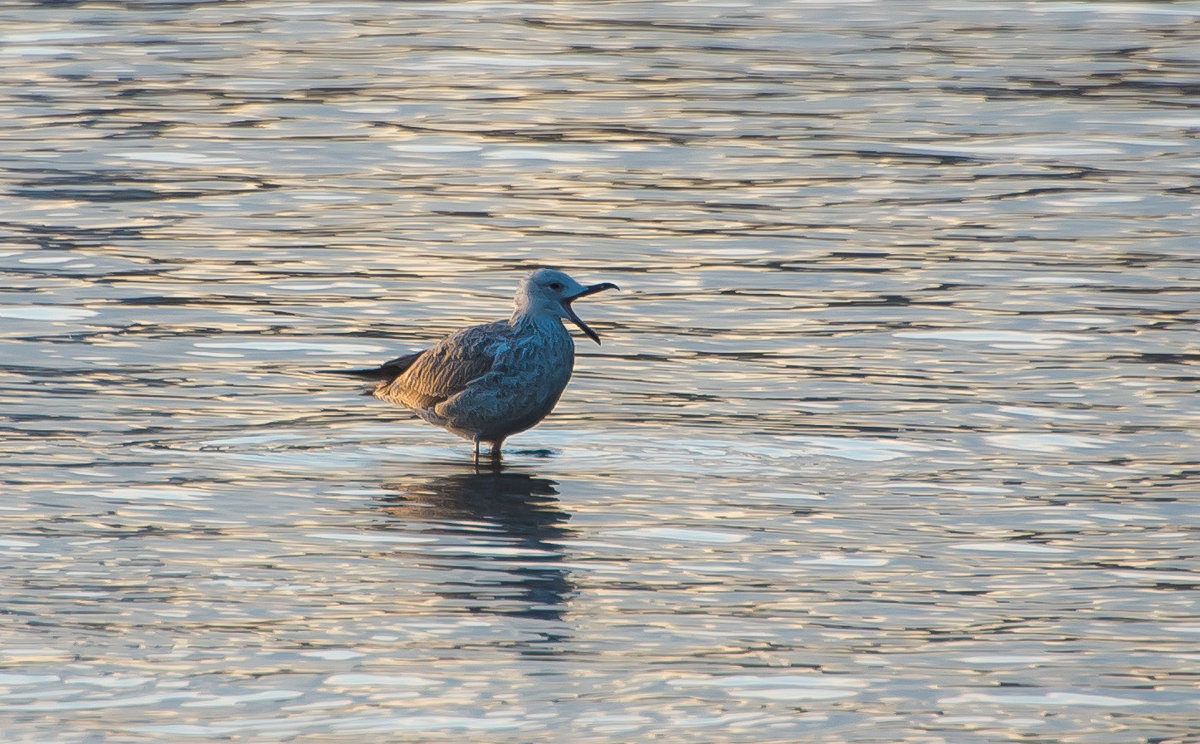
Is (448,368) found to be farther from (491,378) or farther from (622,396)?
(622,396)

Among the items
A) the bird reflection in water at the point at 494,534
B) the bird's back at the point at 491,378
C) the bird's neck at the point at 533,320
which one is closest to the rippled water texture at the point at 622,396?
the bird reflection in water at the point at 494,534

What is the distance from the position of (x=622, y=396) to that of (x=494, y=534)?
118 inches

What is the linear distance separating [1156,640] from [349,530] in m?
3.96

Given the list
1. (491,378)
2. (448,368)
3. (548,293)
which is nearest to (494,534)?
(491,378)

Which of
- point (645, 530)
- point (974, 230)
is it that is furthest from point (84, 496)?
point (974, 230)

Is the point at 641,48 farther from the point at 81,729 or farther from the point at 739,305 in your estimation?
the point at 81,729

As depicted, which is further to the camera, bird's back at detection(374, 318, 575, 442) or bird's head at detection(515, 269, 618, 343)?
bird's head at detection(515, 269, 618, 343)

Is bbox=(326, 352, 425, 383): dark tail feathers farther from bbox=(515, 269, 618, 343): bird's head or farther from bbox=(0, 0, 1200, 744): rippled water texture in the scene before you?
bbox=(515, 269, 618, 343): bird's head

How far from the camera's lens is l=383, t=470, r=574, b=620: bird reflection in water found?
919cm

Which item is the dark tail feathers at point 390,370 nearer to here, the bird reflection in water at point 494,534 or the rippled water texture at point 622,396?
the rippled water texture at point 622,396

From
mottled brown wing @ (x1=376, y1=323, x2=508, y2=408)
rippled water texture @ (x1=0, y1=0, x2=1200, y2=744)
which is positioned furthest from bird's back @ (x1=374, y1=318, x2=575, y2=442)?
rippled water texture @ (x1=0, y1=0, x2=1200, y2=744)

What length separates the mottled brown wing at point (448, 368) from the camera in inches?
472

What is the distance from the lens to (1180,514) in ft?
34.1

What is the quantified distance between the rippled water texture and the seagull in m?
0.30
